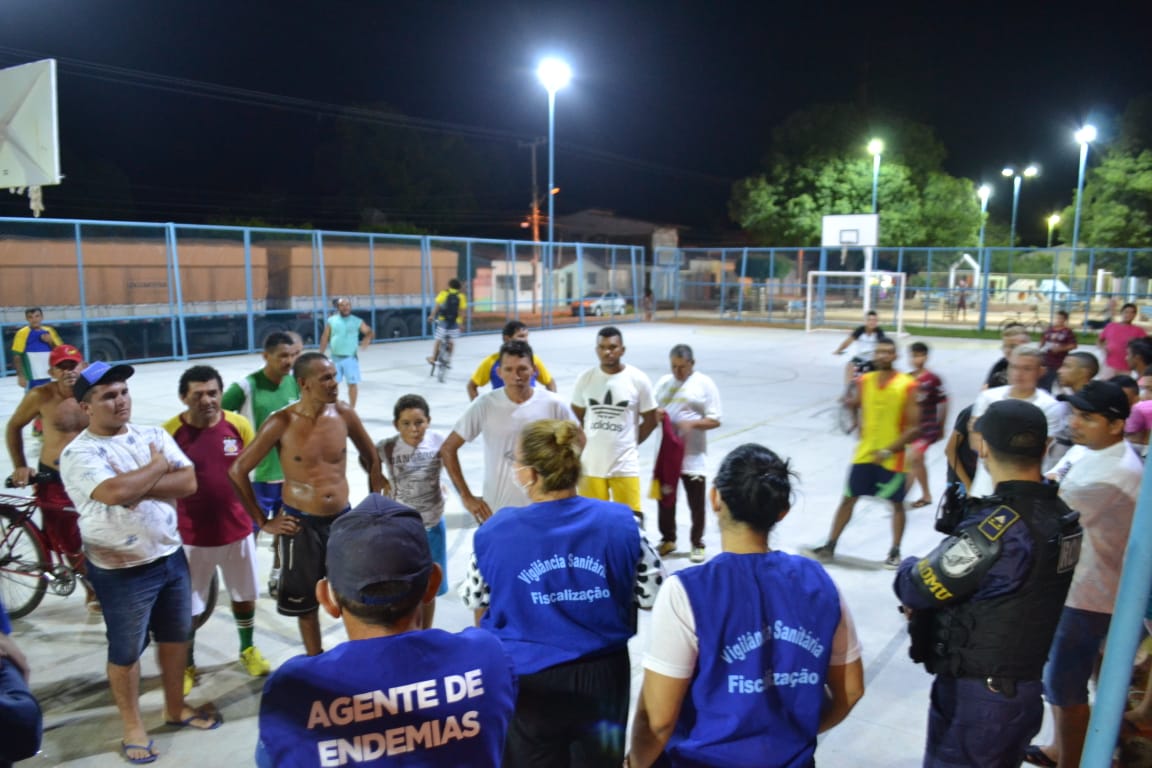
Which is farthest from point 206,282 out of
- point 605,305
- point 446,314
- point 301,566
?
point 605,305

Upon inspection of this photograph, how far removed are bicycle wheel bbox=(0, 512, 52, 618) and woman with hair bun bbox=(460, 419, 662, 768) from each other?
383 cm

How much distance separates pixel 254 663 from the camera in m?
4.29

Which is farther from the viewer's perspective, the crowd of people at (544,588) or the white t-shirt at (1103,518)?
the white t-shirt at (1103,518)

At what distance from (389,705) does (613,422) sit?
3942mm

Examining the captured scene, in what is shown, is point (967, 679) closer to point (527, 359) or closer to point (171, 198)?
point (527, 359)

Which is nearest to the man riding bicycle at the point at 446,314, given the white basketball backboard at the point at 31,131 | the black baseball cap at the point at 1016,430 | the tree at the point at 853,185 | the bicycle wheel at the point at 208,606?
the white basketball backboard at the point at 31,131

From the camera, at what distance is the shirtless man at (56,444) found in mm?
4888

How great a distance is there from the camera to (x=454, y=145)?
50.7m

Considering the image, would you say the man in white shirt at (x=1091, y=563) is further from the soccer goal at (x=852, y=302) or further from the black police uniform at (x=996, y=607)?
the soccer goal at (x=852, y=302)

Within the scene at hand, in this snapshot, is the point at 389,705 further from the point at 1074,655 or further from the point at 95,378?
the point at 1074,655

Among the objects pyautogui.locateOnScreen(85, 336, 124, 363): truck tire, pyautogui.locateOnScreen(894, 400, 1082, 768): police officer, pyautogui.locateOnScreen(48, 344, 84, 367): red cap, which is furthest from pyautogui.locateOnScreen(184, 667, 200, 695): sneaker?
pyautogui.locateOnScreen(85, 336, 124, 363): truck tire

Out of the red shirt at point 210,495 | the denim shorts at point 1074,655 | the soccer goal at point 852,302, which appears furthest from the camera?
the soccer goal at point 852,302

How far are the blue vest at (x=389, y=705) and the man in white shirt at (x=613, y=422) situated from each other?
3.70 m

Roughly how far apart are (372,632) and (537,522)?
34.9 inches
